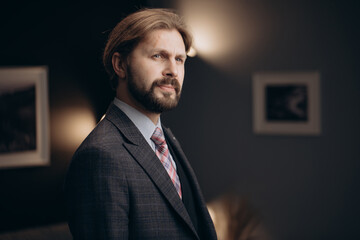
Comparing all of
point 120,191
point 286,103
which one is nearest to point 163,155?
point 120,191

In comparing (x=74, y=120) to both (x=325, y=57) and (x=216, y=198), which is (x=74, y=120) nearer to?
(x=216, y=198)

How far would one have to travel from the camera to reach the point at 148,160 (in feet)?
4.12

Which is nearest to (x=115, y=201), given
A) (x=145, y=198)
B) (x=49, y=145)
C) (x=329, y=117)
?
(x=145, y=198)

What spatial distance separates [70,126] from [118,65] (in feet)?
7.99

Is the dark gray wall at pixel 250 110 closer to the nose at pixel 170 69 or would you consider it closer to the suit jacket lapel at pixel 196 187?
the suit jacket lapel at pixel 196 187

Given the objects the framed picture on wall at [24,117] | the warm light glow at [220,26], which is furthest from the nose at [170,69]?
the warm light glow at [220,26]

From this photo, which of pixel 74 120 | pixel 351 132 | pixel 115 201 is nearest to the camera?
pixel 115 201

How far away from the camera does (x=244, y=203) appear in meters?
3.87

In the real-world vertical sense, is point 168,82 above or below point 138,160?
above

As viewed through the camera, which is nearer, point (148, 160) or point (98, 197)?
point (98, 197)

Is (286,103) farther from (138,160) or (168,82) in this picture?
(138,160)

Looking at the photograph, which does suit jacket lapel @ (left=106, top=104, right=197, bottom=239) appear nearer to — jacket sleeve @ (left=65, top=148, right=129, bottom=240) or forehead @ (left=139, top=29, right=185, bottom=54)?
jacket sleeve @ (left=65, top=148, right=129, bottom=240)

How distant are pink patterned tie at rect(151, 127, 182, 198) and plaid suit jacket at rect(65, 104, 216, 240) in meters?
0.09

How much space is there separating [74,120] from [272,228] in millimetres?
2197
